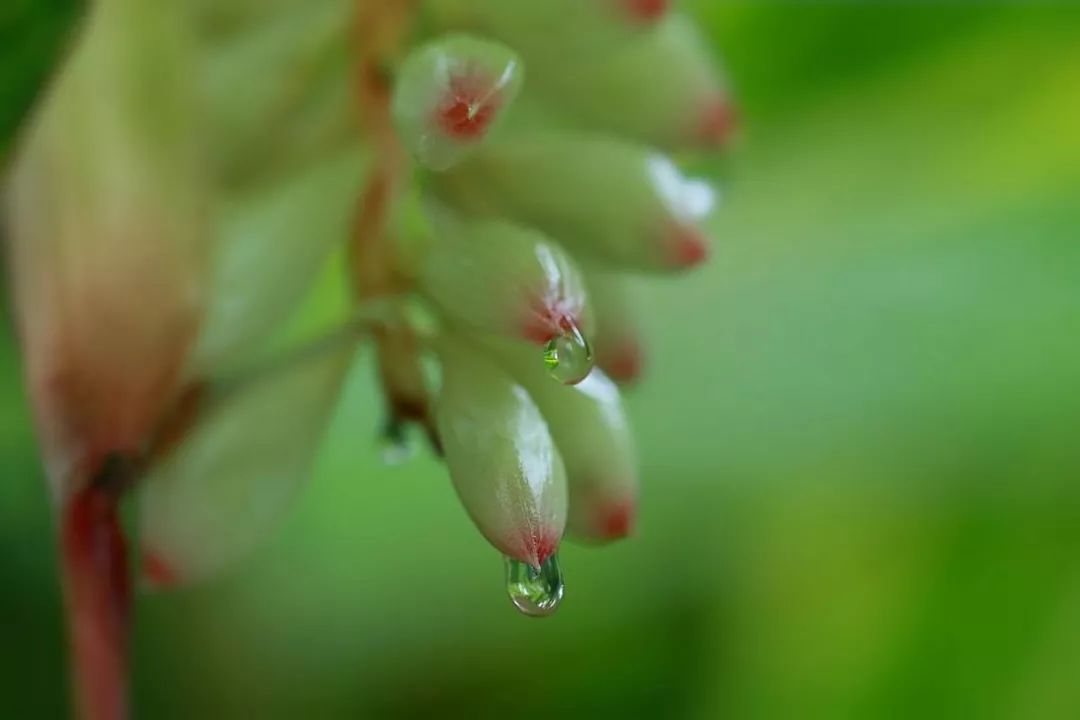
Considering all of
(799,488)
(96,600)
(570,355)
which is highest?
(570,355)

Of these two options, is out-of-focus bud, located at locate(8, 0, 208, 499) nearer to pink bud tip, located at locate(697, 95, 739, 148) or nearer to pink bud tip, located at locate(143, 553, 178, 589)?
pink bud tip, located at locate(143, 553, 178, 589)

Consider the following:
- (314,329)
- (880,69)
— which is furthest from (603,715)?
(880,69)

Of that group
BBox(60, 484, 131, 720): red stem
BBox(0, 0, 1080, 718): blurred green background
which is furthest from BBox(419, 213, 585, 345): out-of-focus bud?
BBox(0, 0, 1080, 718): blurred green background

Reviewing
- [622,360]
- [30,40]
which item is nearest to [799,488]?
[622,360]

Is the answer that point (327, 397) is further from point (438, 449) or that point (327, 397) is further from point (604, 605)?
point (604, 605)

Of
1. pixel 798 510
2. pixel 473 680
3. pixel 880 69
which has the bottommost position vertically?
pixel 473 680

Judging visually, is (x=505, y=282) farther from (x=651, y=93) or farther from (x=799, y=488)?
(x=799, y=488)
